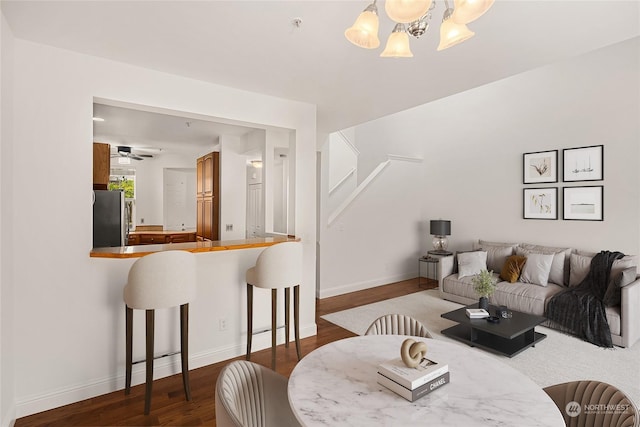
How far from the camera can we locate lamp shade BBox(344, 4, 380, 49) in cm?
140

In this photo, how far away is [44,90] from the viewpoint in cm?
230

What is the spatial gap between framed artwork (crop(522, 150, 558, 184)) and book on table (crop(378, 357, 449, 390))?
455cm

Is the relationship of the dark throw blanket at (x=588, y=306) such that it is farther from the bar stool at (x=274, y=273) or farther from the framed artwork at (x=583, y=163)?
the bar stool at (x=274, y=273)

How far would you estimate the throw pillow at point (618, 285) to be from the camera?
3424mm

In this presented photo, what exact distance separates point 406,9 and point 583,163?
14.7 ft

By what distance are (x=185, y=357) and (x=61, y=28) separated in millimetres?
2378

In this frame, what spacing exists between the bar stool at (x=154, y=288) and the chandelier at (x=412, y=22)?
6.18ft

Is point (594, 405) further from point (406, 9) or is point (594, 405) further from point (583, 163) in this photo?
point (583, 163)

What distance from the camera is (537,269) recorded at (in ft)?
14.1

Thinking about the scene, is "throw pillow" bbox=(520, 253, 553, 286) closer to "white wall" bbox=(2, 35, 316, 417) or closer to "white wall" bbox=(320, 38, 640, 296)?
"white wall" bbox=(320, 38, 640, 296)

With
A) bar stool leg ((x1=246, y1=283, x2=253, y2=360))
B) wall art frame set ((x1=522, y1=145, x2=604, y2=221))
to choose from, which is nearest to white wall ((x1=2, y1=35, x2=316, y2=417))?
bar stool leg ((x1=246, y1=283, x2=253, y2=360))

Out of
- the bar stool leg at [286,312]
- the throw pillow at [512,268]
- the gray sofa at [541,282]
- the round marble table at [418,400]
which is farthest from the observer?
the throw pillow at [512,268]

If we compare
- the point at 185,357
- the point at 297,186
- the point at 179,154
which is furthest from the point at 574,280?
the point at 179,154

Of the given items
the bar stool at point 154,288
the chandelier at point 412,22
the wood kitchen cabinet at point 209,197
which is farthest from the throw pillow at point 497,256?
the bar stool at point 154,288
